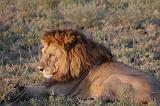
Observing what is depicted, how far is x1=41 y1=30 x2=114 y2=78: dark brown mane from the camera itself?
757 centimetres

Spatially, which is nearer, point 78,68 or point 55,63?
point 78,68

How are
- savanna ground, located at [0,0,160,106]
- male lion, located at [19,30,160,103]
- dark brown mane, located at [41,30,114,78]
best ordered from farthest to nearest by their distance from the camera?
savanna ground, located at [0,0,160,106], dark brown mane, located at [41,30,114,78], male lion, located at [19,30,160,103]

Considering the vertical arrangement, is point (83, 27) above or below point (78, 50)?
below

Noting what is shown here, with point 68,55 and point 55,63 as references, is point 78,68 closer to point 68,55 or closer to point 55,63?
point 68,55

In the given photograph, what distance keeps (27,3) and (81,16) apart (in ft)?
7.02

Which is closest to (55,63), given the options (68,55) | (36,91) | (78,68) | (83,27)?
(68,55)

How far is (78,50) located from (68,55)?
0.50 feet

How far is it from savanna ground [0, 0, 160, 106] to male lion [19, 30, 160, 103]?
2.37 ft

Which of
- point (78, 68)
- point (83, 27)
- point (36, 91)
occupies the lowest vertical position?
point (83, 27)

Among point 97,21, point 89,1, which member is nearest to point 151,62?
point 97,21

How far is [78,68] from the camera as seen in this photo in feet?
24.8

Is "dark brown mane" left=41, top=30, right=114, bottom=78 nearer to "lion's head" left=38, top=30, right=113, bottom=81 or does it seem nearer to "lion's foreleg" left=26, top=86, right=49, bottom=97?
"lion's head" left=38, top=30, right=113, bottom=81

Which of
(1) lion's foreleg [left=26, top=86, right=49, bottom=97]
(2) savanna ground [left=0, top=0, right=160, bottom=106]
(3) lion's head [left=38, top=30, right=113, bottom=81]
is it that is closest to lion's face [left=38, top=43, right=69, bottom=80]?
(3) lion's head [left=38, top=30, right=113, bottom=81]

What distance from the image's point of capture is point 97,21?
13078mm
